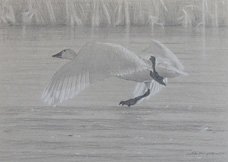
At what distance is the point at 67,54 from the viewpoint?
1914mm

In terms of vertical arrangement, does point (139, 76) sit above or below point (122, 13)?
below

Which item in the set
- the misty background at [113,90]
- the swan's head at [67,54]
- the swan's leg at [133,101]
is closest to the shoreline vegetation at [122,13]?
the misty background at [113,90]

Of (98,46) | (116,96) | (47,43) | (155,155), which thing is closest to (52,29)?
(47,43)

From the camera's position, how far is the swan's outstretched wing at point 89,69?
187cm

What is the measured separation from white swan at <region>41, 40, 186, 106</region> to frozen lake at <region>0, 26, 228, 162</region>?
0.08 feet

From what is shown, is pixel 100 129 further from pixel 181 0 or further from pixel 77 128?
pixel 181 0

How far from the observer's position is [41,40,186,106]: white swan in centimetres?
188

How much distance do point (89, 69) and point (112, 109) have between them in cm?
17

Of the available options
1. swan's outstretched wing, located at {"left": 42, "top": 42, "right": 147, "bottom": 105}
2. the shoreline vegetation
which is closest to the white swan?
swan's outstretched wing, located at {"left": 42, "top": 42, "right": 147, "bottom": 105}

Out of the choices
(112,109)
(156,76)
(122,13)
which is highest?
(122,13)

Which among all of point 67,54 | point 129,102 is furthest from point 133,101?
point 67,54

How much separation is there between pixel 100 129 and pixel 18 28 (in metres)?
0.49

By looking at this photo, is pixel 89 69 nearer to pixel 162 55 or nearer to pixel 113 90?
pixel 113 90

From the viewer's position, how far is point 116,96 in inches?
75.0
